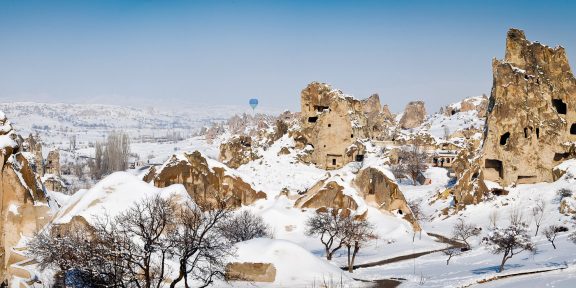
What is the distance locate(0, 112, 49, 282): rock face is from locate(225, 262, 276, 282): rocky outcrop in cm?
1134

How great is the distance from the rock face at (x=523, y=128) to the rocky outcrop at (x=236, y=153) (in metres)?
30.0

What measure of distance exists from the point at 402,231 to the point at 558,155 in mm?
24761

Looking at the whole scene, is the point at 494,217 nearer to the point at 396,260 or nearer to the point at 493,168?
the point at 493,168

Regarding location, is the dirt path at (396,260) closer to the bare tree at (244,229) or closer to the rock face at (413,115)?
the bare tree at (244,229)

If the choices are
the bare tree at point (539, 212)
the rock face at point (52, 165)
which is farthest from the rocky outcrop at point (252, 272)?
the rock face at point (52, 165)

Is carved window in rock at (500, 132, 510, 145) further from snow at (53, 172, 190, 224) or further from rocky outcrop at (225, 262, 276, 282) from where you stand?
rocky outcrop at (225, 262, 276, 282)

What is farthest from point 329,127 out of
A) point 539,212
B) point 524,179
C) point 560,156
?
point 539,212

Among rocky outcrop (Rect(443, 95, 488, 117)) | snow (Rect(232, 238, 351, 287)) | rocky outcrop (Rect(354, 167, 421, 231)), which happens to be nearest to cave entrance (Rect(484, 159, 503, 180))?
rocky outcrop (Rect(354, 167, 421, 231))

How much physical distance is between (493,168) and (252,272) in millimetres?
42872

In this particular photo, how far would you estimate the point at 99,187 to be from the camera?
39.5 metres

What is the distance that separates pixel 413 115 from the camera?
153875mm

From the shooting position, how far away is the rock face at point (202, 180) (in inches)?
2156

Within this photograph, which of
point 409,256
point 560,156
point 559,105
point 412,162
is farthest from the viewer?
point 412,162

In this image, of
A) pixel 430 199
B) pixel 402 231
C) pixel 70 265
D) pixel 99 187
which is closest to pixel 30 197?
pixel 99 187
